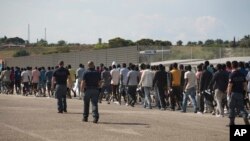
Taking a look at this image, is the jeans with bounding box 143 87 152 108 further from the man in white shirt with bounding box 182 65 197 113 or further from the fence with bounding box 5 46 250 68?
the fence with bounding box 5 46 250 68

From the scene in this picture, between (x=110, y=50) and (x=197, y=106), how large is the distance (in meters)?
24.2

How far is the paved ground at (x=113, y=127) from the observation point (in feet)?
47.1

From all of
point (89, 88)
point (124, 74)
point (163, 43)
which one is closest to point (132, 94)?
point (124, 74)

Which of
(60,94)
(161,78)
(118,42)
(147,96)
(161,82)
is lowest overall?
(147,96)

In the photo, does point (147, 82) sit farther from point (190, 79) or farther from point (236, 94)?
point (236, 94)

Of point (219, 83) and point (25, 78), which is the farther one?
point (25, 78)

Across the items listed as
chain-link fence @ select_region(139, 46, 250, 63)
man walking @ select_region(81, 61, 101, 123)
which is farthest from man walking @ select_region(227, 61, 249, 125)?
chain-link fence @ select_region(139, 46, 250, 63)

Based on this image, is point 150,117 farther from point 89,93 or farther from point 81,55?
point 81,55

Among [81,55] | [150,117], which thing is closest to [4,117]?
[150,117]

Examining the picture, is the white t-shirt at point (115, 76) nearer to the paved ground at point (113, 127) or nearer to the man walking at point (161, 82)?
the man walking at point (161, 82)

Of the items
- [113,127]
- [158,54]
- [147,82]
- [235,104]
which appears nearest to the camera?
[235,104]

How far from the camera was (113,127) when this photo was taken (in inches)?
651

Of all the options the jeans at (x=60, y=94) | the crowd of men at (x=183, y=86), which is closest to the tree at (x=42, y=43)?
the crowd of men at (x=183, y=86)

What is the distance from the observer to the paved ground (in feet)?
47.1
